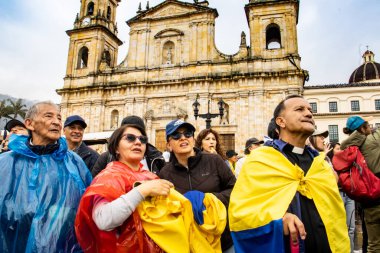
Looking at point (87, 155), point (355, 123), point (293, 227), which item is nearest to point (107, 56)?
point (87, 155)

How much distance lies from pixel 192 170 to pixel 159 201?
2.84ft

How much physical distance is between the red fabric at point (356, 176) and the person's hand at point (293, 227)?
2.45 meters

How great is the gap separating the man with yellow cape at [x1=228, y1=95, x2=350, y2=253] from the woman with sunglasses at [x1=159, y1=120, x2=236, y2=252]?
1.54 feet

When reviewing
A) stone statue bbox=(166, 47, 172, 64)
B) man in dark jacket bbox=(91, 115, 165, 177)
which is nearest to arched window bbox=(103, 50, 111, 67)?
stone statue bbox=(166, 47, 172, 64)

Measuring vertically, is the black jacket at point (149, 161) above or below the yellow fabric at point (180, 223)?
above

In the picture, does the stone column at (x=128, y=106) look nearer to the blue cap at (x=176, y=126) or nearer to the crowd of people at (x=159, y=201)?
the blue cap at (x=176, y=126)

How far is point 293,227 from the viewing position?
86.1 inches

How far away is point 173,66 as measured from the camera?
77.8ft

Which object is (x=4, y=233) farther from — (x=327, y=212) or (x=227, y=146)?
(x=227, y=146)

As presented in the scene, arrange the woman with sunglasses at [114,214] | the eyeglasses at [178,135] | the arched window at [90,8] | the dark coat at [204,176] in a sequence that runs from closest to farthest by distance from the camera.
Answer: the woman with sunglasses at [114,214] → the dark coat at [204,176] → the eyeglasses at [178,135] → the arched window at [90,8]

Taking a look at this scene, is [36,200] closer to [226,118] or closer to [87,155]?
[87,155]

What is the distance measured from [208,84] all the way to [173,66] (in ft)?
12.0

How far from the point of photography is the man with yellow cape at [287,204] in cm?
228

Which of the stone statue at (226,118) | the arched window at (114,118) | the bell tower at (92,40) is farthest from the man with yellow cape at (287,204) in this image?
the bell tower at (92,40)
